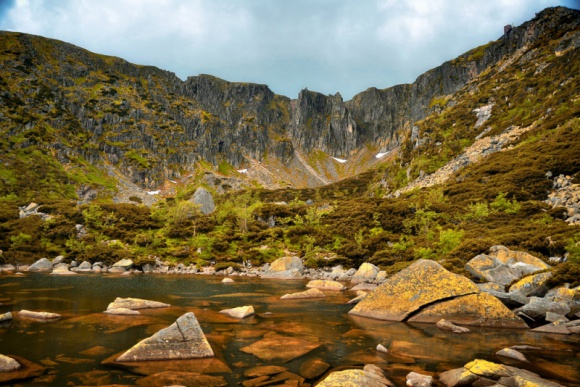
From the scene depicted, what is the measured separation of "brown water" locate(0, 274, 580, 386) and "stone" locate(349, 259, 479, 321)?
0.90 meters

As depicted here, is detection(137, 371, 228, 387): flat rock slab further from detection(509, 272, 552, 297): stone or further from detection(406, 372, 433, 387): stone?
detection(509, 272, 552, 297): stone

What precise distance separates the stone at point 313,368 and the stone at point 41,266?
41.3 metres

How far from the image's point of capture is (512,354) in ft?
33.0

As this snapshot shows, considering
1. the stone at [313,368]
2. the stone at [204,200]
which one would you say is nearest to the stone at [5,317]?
the stone at [313,368]

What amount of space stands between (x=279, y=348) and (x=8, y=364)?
7593 mm

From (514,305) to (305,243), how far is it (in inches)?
1340

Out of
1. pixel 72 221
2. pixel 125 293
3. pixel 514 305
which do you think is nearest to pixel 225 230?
pixel 72 221

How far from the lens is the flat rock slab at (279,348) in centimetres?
1023

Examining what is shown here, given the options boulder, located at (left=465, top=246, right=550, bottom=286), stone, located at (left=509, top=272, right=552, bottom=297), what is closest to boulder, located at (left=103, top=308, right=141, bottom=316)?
stone, located at (left=509, top=272, right=552, bottom=297)

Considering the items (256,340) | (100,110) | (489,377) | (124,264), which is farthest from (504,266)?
(100,110)

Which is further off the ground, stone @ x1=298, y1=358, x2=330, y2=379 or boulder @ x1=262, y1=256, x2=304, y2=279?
stone @ x1=298, y1=358, x2=330, y2=379

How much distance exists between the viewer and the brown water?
29.7 feet

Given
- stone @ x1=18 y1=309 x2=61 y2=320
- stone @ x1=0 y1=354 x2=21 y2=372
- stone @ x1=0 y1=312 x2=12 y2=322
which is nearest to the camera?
stone @ x1=0 y1=354 x2=21 y2=372

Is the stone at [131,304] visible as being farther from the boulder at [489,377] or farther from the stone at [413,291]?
the boulder at [489,377]
